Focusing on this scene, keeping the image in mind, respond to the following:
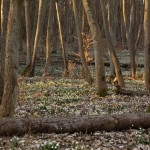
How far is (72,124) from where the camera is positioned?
340 inches

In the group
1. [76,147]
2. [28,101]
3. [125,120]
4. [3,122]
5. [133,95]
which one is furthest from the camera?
[133,95]

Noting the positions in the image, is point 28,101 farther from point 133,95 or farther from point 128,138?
point 128,138

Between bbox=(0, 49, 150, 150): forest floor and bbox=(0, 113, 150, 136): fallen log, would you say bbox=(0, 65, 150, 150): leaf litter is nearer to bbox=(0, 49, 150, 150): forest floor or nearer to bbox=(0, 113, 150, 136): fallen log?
bbox=(0, 49, 150, 150): forest floor

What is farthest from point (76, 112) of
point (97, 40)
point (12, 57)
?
point (97, 40)

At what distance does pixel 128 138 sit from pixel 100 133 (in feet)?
2.51

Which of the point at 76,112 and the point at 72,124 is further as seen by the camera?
the point at 76,112

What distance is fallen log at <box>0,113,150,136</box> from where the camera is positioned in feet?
27.2

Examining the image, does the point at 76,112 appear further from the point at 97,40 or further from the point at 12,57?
the point at 97,40

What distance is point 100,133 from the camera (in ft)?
28.6

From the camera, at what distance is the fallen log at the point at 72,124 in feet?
27.2

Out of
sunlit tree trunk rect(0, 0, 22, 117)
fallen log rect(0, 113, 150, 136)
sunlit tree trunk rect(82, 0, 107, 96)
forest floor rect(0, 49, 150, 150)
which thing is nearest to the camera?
forest floor rect(0, 49, 150, 150)

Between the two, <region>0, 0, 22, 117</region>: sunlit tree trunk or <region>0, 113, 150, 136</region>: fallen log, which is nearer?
<region>0, 113, 150, 136</region>: fallen log

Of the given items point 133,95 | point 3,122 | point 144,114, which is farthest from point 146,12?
point 3,122

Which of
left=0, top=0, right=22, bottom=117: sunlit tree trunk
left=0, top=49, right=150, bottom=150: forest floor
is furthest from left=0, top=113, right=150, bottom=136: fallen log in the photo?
left=0, top=0, right=22, bottom=117: sunlit tree trunk
